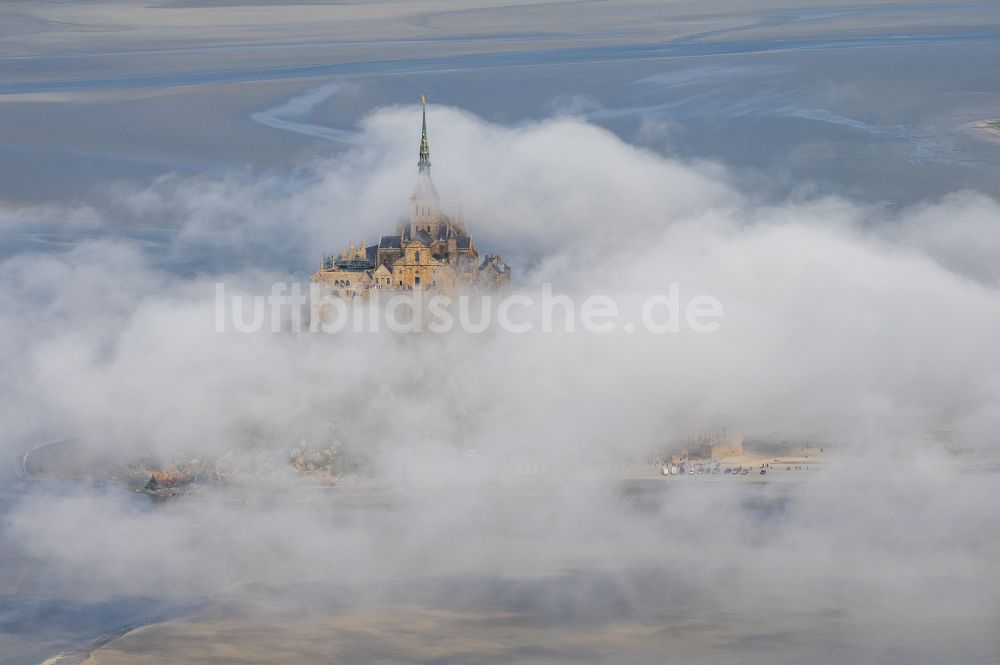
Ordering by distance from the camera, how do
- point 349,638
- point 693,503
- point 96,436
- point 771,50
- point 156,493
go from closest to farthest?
point 349,638 < point 693,503 < point 156,493 < point 96,436 < point 771,50

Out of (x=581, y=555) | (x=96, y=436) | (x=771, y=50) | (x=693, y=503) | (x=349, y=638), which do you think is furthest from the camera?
(x=771, y=50)

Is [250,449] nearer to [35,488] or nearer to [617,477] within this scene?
[35,488]

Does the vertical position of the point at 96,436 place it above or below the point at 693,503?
above

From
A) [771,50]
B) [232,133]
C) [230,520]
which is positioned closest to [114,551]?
[230,520]

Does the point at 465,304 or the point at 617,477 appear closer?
the point at 617,477

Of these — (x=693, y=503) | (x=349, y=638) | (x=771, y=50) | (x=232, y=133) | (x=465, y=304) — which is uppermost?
(x=771, y=50)
